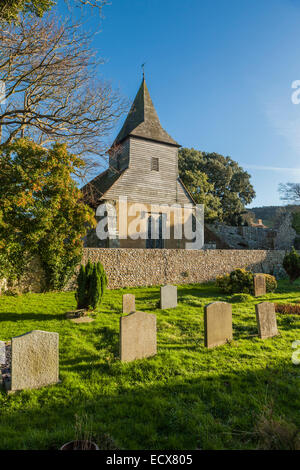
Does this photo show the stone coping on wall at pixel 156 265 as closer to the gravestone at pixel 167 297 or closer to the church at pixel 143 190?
the church at pixel 143 190

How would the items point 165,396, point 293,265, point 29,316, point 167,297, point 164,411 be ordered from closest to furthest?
1. point 164,411
2. point 165,396
3. point 29,316
4. point 167,297
5. point 293,265

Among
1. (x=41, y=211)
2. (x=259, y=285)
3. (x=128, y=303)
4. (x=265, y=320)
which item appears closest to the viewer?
(x=265, y=320)

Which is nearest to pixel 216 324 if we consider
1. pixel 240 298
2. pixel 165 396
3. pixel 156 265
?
pixel 165 396

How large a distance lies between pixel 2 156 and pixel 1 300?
618cm

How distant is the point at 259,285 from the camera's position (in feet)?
44.9

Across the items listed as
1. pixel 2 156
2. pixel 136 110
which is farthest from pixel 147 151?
pixel 2 156

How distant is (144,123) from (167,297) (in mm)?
17048

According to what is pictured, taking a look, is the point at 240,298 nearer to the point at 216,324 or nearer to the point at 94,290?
the point at 216,324

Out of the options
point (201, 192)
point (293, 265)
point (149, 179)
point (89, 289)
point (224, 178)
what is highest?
point (224, 178)

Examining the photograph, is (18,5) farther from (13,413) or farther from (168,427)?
(168,427)

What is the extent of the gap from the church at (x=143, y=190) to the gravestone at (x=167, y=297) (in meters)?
8.48

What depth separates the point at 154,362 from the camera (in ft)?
17.7

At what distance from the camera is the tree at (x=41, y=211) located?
11312mm

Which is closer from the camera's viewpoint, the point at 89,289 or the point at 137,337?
the point at 137,337
